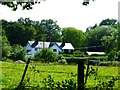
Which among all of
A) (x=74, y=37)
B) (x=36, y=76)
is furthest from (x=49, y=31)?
(x=36, y=76)

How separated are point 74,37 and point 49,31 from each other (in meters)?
23.9

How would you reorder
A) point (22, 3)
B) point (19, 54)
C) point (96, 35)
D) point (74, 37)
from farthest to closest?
point (96, 35), point (74, 37), point (19, 54), point (22, 3)

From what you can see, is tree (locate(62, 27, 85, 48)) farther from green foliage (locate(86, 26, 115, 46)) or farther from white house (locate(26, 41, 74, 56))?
white house (locate(26, 41, 74, 56))

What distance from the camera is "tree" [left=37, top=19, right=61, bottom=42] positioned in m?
106

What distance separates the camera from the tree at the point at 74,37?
302 ft

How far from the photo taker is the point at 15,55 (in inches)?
2285

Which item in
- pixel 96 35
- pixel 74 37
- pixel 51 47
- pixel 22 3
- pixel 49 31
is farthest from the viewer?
pixel 49 31

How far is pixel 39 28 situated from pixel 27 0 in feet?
335

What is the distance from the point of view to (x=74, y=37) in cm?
9481

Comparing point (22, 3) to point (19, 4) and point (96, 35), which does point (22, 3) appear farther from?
point (96, 35)

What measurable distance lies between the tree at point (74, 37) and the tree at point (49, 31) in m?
3.52

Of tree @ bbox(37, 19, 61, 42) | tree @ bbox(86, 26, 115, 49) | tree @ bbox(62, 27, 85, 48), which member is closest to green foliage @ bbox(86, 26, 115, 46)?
tree @ bbox(86, 26, 115, 49)

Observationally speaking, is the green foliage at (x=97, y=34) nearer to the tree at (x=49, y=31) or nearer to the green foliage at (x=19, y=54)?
the tree at (x=49, y=31)

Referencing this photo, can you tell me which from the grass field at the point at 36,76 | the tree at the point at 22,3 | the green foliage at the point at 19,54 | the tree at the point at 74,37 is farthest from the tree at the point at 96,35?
the tree at the point at 22,3
